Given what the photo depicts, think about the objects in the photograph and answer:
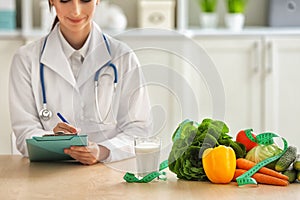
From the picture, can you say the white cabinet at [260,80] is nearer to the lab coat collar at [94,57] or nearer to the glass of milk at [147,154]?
the lab coat collar at [94,57]

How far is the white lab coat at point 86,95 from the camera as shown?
240 centimetres

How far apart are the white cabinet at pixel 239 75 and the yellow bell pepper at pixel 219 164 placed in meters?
2.43

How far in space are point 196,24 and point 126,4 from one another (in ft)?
1.63

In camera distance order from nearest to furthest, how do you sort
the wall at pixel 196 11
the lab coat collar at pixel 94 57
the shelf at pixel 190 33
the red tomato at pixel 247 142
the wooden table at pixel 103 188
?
1. the wooden table at pixel 103 188
2. the red tomato at pixel 247 142
3. the lab coat collar at pixel 94 57
4. the shelf at pixel 190 33
5. the wall at pixel 196 11

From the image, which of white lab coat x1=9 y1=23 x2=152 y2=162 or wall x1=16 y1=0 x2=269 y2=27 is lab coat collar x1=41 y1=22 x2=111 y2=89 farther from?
wall x1=16 y1=0 x2=269 y2=27

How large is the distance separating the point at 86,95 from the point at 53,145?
350 millimetres

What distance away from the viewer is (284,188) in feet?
6.68

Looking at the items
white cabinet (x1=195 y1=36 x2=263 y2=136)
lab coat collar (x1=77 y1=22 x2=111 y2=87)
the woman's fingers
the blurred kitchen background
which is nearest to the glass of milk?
the woman's fingers

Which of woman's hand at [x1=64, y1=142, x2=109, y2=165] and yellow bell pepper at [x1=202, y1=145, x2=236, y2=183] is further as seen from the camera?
woman's hand at [x1=64, y1=142, x2=109, y2=165]

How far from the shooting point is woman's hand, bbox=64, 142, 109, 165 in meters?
2.32

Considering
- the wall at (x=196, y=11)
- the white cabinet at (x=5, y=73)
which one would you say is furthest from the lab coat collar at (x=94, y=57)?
the wall at (x=196, y=11)

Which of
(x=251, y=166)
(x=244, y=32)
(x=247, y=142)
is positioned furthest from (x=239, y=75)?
(x=251, y=166)

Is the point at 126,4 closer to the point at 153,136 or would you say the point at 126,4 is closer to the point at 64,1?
the point at 64,1

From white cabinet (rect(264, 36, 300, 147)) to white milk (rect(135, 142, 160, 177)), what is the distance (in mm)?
2491
